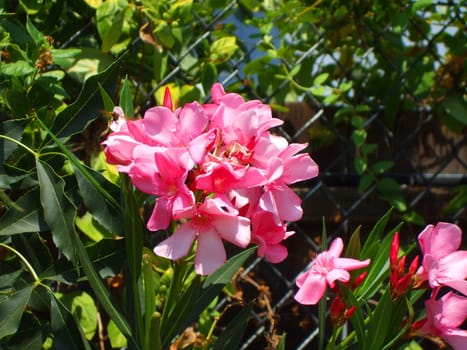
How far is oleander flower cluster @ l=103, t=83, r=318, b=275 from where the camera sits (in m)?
1.04

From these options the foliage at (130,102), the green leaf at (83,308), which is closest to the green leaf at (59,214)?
the foliage at (130,102)

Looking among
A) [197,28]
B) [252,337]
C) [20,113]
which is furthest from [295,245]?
[20,113]

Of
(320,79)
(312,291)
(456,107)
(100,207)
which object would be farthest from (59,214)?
(456,107)

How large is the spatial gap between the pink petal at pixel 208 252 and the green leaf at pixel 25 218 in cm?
34

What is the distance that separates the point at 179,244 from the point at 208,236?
0.12 ft

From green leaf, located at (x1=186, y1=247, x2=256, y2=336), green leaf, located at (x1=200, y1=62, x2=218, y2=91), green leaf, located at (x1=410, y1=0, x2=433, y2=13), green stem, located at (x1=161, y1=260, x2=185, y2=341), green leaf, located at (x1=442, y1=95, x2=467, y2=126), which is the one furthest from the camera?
green leaf, located at (x1=442, y1=95, x2=467, y2=126)

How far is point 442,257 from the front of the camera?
121 centimetres

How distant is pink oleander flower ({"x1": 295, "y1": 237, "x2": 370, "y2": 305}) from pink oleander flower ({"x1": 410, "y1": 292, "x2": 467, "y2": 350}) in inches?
5.2

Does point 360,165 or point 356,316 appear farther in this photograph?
point 360,165

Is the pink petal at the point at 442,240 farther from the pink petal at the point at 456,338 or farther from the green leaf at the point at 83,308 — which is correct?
the green leaf at the point at 83,308

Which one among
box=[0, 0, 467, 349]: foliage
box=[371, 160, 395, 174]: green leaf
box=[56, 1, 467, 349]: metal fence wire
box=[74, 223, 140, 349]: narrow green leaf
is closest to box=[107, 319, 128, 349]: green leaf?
A: box=[0, 0, 467, 349]: foliage

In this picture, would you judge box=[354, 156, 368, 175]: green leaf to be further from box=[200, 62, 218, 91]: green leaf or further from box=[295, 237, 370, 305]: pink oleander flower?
box=[295, 237, 370, 305]: pink oleander flower

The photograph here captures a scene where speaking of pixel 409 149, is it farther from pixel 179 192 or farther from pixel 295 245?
pixel 179 192

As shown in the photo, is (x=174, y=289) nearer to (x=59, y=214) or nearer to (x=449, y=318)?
(x=59, y=214)
